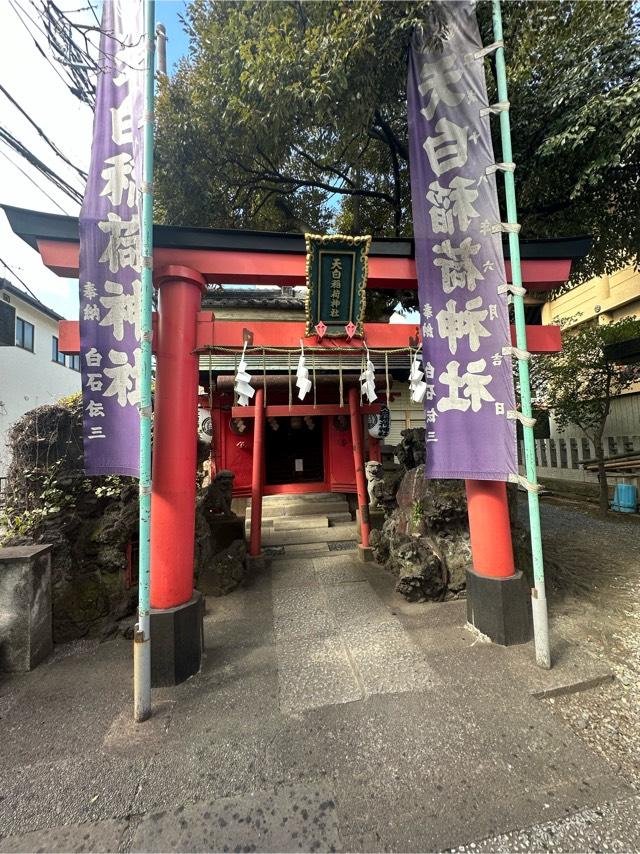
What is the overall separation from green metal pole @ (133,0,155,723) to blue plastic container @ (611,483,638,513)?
41.2 ft

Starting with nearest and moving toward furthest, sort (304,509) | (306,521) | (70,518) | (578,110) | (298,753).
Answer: (298,753)
(70,518)
(578,110)
(306,521)
(304,509)

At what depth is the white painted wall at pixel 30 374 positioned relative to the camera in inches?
574

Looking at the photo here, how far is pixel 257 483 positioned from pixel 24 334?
1556 centimetres

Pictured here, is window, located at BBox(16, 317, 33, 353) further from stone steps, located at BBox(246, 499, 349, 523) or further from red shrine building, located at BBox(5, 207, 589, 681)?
red shrine building, located at BBox(5, 207, 589, 681)

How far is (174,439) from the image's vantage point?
3.76 metres

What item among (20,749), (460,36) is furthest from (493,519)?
(460,36)

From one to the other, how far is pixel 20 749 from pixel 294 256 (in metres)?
5.24

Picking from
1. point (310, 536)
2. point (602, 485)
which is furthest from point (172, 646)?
point (602, 485)

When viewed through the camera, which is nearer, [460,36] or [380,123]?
[460,36]

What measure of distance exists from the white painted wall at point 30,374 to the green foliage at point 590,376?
738 inches

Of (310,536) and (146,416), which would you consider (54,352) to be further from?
(146,416)

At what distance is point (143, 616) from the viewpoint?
9.91ft

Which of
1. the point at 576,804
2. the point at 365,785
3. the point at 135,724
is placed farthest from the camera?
the point at 135,724

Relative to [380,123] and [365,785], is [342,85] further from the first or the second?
[365,785]
